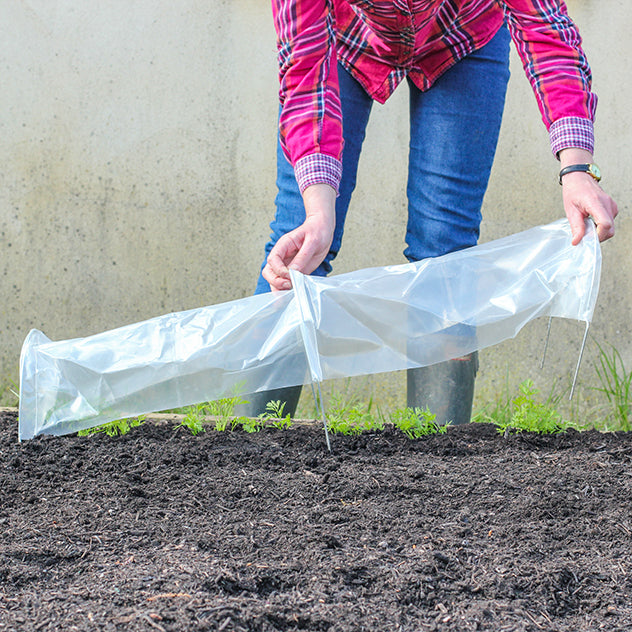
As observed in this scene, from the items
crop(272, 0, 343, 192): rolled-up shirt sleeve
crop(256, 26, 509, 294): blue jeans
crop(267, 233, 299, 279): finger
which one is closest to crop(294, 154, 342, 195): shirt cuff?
crop(272, 0, 343, 192): rolled-up shirt sleeve

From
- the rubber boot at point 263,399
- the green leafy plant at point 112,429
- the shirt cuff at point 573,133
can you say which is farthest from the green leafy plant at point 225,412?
the shirt cuff at point 573,133

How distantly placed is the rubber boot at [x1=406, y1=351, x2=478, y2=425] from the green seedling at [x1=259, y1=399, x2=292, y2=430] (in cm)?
36

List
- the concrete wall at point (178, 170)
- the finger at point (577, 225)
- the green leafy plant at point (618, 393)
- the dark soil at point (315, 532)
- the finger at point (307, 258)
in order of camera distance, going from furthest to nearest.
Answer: the concrete wall at point (178, 170)
the green leafy plant at point (618, 393)
the finger at point (577, 225)
the finger at point (307, 258)
the dark soil at point (315, 532)

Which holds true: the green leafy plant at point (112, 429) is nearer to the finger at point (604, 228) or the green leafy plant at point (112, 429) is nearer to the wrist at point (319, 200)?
the wrist at point (319, 200)

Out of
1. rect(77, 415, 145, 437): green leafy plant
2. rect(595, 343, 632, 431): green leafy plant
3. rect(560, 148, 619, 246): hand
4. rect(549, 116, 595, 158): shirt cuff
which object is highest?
rect(549, 116, 595, 158): shirt cuff

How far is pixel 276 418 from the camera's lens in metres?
1.65

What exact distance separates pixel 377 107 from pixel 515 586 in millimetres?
2187

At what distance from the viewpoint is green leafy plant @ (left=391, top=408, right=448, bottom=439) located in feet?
5.26

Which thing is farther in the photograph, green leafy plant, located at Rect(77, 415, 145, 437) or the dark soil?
green leafy plant, located at Rect(77, 415, 145, 437)

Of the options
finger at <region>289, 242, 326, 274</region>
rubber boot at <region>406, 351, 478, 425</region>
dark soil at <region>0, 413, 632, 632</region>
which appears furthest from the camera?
rubber boot at <region>406, 351, 478, 425</region>

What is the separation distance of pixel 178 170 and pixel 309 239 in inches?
62.9

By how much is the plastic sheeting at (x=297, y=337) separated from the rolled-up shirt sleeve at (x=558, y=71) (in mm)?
220

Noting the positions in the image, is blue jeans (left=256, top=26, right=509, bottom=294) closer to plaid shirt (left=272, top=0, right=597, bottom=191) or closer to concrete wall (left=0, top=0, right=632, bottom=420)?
plaid shirt (left=272, top=0, right=597, bottom=191)

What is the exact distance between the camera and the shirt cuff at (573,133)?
146cm
